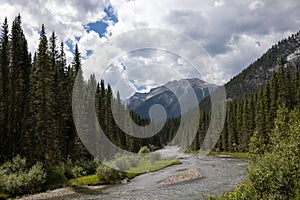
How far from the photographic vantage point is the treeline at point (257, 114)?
79875 mm

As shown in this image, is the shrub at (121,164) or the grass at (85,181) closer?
the grass at (85,181)

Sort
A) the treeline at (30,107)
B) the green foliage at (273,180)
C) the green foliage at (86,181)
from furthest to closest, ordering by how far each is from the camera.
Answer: the treeline at (30,107), the green foliage at (86,181), the green foliage at (273,180)

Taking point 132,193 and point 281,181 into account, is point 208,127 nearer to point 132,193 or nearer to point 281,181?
point 132,193

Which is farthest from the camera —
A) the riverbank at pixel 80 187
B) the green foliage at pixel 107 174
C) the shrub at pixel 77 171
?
the shrub at pixel 77 171

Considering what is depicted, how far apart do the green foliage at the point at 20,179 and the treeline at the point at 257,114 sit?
154 feet

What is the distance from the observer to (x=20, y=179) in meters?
35.8

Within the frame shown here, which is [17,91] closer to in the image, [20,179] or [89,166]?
[89,166]

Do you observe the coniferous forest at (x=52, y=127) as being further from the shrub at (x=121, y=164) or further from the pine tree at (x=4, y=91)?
the shrub at (x=121, y=164)

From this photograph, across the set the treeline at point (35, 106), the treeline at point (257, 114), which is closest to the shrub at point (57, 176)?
the treeline at point (35, 106)

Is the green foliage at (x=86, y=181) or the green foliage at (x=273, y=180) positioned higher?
the green foliage at (x=273, y=180)

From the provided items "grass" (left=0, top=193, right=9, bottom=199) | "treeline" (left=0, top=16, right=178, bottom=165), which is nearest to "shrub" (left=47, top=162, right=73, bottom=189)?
"treeline" (left=0, top=16, right=178, bottom=165)

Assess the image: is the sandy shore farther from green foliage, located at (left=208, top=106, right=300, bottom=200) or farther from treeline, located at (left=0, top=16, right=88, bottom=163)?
green foliage, located at (left=208, top=106, right=300, bottom=200)

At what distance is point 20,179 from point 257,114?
7009 cm

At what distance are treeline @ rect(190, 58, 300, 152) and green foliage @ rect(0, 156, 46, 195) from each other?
154 feet
